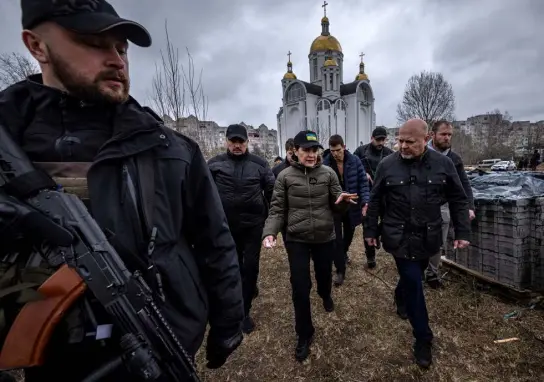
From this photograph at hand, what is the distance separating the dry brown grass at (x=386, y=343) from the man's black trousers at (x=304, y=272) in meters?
0.34

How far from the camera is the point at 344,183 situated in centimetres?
415

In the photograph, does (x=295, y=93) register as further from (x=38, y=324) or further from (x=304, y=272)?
(x=38, y=324)

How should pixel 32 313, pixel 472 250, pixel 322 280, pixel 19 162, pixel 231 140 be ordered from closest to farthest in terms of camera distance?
pixel 32 313
pixel 19 162
pixel 322 280
pixel 231 140
pixel 472 250

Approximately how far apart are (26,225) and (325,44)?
50.6 metres

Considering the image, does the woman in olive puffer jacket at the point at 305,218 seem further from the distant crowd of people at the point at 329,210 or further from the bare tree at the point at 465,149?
the bare tree at the point at 465,149

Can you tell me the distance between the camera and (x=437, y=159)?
8.54ft

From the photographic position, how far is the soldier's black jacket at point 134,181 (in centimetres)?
104

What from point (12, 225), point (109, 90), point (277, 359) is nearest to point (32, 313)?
point (12, 225)

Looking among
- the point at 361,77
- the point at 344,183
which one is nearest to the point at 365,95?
the point at 361,77

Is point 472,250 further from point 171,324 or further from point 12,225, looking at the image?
point 12,225

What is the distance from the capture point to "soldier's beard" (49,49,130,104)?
3.51ft

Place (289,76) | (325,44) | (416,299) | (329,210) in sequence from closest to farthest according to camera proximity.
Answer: (416,299) < (329,210) < (289,76) < (325,44)

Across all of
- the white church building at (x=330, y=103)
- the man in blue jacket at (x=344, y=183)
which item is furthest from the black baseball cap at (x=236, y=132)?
the white church building at (x=330, y=103)

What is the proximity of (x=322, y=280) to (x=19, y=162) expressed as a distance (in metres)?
2.76
